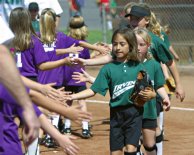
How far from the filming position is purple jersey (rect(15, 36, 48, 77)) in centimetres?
812

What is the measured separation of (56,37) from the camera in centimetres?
983

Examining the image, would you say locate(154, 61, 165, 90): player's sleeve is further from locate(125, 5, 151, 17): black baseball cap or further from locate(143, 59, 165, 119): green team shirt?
locate(125, 5, 151, 17): black baseball cap

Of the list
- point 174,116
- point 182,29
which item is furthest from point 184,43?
point 174,116

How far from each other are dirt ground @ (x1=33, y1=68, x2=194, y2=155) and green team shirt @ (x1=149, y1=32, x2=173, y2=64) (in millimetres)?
1623

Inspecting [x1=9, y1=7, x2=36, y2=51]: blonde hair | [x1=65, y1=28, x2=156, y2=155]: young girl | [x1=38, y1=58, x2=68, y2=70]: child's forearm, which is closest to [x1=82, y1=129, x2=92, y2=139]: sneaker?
[x1=38, y1=58, x2=68, y2=70]: child's forearm

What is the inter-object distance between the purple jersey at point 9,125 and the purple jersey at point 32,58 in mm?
3748

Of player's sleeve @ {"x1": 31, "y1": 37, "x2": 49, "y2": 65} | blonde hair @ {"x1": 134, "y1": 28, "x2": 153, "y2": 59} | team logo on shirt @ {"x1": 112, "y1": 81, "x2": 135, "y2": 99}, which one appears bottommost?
team logo on shirt @ {"x1": 112, "y1": 81, "x2": 135, "y2": 99}

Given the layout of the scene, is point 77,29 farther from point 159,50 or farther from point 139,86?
point 139,86

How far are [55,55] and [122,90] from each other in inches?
118

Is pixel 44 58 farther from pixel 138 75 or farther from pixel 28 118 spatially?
pixel 28 118

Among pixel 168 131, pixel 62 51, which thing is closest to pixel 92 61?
→ pixel 62 51

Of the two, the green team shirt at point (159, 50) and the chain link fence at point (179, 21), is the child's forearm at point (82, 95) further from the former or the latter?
the chain link fence at point (179, 21)

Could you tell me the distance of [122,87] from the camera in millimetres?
6961

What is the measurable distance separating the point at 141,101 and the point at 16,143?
9.17ft
